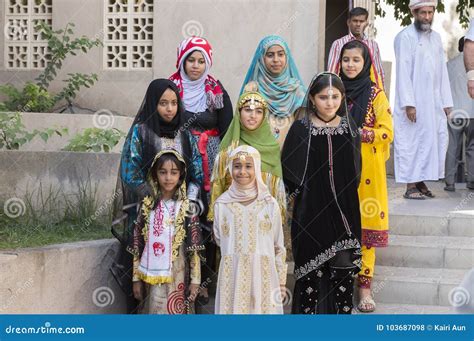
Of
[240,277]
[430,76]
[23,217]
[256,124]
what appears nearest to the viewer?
[240,277]

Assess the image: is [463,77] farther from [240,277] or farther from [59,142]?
[240,277]

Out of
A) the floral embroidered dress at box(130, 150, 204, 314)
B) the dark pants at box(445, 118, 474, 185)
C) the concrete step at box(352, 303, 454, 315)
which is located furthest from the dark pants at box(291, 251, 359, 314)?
the dark pants at box(445, 118, 474, 185)

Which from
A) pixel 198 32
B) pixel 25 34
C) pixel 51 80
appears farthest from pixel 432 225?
pixel 25 34

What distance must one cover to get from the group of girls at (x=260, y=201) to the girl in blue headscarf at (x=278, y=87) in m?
0.03

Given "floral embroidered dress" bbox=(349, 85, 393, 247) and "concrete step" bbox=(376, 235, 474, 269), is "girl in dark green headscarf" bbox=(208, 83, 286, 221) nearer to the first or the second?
"floral embroidered dress" bbox=(349, 85, 393, 247)

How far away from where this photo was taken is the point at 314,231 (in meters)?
4.64

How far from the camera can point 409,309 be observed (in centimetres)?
498

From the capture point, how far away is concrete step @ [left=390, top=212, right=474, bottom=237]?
5.70 metres

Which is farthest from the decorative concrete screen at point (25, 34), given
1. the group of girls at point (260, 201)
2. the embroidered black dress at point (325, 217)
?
the embroidered black dress at point (325, 217)

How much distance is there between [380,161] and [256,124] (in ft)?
2.71

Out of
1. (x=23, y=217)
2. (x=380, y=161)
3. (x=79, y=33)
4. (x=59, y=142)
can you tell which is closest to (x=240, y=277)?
(x=380, y=161)

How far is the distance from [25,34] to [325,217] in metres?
4.38

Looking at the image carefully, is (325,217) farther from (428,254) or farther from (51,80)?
(51,80)

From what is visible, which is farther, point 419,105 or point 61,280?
point 419,105
